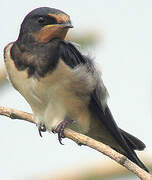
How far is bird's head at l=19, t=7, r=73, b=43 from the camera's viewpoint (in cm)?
173

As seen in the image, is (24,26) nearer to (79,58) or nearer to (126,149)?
(79,58)

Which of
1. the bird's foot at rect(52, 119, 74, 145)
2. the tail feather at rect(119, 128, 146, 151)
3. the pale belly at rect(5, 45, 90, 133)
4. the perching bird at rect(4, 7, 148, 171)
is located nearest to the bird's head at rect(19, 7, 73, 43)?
the perching bird at rect(4, 7, 148, 171)

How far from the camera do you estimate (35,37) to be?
6.09 ft

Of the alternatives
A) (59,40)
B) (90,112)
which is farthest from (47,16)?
Result: (90,112)

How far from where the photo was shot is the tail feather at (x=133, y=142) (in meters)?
1.91

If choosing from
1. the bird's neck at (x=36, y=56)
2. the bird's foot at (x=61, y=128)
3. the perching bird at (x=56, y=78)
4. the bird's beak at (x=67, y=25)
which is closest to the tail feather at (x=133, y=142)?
the perching bird at (x=56, y=78)

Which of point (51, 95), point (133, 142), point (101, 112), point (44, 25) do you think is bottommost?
point (133, 142)

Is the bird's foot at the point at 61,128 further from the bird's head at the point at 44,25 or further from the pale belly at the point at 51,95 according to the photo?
the bird's head at the point at 44,25

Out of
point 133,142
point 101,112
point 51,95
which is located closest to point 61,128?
point 51,95

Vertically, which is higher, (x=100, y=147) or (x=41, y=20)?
(x=41, y=20)

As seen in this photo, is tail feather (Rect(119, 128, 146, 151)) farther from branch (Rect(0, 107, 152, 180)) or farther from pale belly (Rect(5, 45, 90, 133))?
branch (Rect(0, 107, 152, 180))

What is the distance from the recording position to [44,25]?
5.88 feet

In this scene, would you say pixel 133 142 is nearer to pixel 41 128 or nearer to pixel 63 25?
pixel 41 128

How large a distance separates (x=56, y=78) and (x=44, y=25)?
245 millimetres
